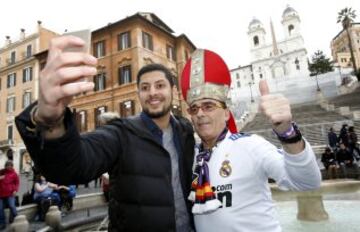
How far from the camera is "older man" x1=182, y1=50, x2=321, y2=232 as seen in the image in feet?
5.66

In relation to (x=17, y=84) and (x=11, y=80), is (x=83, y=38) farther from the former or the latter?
(x=11, y=80)

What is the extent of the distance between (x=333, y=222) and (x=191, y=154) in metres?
4.95

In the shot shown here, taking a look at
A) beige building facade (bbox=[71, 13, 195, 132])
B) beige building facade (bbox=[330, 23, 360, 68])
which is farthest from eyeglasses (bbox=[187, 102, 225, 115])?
beige building facade (bbox=[330, 23, 360, 68])

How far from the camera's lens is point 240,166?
2045mm

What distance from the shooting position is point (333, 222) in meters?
6.07

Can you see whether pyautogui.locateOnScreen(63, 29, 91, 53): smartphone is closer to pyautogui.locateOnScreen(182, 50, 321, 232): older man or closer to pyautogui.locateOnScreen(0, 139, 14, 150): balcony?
pyautogui.locateOnScreen(182, 50, 321, 232): older man

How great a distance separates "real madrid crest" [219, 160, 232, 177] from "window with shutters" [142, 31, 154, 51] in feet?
88.6

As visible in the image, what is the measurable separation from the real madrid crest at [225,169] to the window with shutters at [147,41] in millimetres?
27009

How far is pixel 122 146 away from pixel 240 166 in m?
0.75

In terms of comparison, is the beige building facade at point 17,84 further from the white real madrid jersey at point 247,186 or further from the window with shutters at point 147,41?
the white real madrid jersey at point 247,186

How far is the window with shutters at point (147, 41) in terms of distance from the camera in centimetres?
2825

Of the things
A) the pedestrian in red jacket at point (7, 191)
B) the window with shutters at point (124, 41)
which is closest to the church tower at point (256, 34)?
the window with shutters at point (124, 41)

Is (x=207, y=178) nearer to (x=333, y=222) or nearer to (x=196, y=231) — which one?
(x=196, y=231)

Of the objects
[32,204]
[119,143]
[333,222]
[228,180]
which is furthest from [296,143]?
Answer: [32,204]
